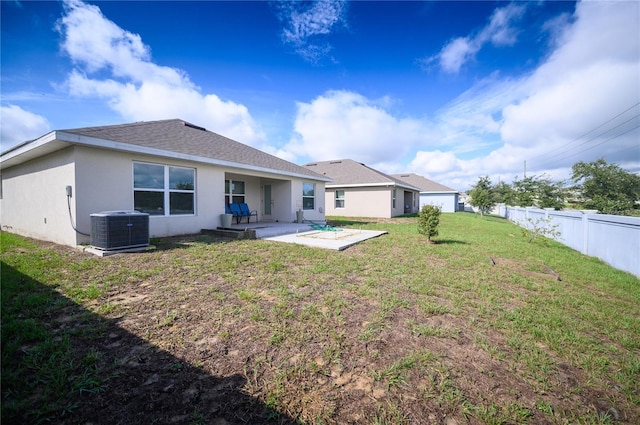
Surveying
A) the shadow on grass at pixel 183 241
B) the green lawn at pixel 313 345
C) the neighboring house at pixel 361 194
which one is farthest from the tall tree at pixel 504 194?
the shadow on grass at pixel 183 241

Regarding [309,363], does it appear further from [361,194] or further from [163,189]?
[361,194]

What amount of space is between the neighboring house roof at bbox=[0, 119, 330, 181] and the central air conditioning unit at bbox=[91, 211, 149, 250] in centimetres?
207

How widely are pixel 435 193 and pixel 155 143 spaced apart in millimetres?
36562

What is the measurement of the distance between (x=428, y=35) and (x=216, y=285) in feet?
39.7

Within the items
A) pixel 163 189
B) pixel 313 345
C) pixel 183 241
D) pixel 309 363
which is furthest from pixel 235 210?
pixel 309 363

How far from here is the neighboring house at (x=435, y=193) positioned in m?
36.8

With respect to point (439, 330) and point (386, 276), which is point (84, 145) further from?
point (439, 330)

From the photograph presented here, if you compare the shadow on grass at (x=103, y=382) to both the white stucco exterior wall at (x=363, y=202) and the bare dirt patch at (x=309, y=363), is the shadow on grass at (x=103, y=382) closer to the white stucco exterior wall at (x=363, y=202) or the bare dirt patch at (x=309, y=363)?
the bare dirt patch at (x=309, y=363)

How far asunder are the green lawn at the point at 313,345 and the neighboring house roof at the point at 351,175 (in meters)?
15.5

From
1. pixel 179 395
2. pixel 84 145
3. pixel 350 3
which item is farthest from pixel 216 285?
pixel 350 3

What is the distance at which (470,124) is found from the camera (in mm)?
16938

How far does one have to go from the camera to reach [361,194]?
21109mm

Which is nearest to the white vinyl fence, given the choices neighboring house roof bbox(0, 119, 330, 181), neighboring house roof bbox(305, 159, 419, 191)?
neighboring house roof bbox(305, 159, 419, 191)

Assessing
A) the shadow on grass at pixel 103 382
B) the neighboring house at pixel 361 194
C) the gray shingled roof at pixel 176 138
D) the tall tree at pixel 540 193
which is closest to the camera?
the shadow on grass at pixel 103 382
